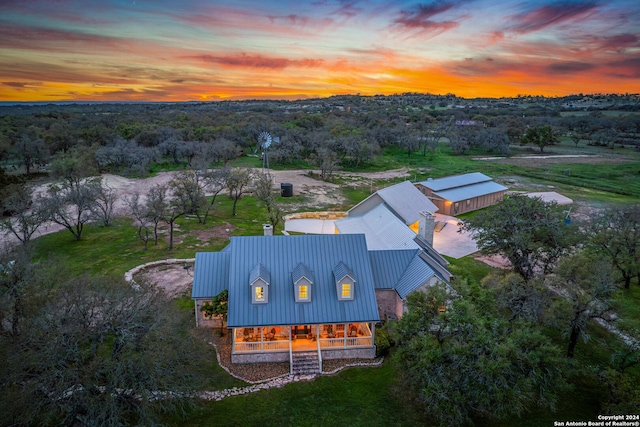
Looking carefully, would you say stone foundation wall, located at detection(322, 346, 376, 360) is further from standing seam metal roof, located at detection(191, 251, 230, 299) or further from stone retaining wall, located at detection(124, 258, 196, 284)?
stone retaining wall, located at detection(124, 258, 196, 284)

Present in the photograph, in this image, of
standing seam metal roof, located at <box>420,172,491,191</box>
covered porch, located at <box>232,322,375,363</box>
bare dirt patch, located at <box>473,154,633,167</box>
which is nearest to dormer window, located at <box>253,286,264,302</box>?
covered porch, located at <box>232,322,375,363</box>

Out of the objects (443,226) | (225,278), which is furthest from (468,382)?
(443,226)

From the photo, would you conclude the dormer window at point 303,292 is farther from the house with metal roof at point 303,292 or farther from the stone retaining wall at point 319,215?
the stone retaining wall at point 319,215

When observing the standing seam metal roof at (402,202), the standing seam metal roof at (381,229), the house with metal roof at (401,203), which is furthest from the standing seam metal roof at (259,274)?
the standing seam metal roof at (402,202)

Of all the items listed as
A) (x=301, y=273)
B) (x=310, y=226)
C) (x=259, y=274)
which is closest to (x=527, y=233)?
(x=301, y=273)

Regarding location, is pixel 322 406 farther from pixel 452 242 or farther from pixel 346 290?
pixel 452 242

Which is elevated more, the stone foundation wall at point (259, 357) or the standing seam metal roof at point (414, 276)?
the standing seam metal roof at point (414, 276)

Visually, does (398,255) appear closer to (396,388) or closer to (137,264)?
(396,388)
